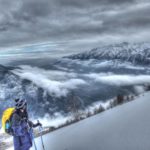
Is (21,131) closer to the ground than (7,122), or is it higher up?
closer to the ground

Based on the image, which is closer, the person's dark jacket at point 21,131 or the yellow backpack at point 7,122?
the yellow backpack at point 7,122

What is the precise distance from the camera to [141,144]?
27.5 m

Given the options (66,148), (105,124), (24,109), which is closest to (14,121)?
(24,109)

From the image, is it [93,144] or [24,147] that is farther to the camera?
[93,144]

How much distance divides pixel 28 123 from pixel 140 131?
21788 millimetres

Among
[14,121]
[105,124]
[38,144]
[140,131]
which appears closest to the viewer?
[14,121]

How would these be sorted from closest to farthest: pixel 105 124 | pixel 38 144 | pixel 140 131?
pixel 38 144
pixel 140 131
pixel 105 124

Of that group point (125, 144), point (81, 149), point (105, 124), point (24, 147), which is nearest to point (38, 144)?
point (81, 149)

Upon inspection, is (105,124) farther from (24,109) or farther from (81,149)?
(24,109)

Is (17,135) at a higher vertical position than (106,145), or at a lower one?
higher

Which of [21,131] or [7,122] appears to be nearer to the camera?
[7,122]

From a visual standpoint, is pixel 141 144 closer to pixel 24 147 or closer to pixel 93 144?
pixel 93 144

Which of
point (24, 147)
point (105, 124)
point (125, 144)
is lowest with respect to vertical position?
point (105, 124)

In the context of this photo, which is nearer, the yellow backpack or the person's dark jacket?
the yellow backpack
